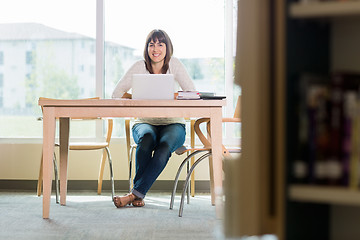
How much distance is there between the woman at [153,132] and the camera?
3.21 m

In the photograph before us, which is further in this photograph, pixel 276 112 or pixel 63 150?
pixel 63 150

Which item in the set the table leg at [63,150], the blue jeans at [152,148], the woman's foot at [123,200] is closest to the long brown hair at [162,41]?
the blue jeans at [152,148]

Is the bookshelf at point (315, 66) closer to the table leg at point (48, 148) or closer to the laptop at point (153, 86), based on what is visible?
the laptop at point (153, 86)

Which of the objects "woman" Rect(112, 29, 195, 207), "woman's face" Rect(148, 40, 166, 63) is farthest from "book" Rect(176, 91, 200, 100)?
"woman's face" Rect(148, 40, 166, 63)

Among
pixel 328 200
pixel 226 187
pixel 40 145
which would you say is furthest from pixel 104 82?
pixel 328 200

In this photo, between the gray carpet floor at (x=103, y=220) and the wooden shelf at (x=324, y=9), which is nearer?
the wooden shelf at (x=324, y=9)

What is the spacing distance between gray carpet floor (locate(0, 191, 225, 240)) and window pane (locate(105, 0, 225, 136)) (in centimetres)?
138

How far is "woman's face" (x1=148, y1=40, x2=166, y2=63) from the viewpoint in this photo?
3.69 meters

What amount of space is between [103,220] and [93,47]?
216 cm

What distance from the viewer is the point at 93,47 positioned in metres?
4.53

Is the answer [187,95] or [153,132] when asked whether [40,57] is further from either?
[187,95]

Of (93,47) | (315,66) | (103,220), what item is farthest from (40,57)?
(315,66)

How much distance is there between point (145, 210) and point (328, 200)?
2.21 m

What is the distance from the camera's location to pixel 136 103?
2777 millimetres
